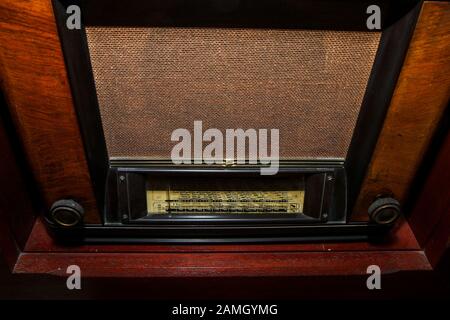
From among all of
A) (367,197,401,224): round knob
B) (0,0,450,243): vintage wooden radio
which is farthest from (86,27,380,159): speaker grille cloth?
(367,197,401,224): round knob

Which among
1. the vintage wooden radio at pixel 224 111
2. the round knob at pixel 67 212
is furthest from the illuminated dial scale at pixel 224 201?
the round knob at pixel 67 212

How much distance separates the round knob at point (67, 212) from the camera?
749mm

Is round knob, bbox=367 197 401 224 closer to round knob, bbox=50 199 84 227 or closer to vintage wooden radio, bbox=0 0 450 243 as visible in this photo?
vintage wooden radio, bbox=0 0 450 243

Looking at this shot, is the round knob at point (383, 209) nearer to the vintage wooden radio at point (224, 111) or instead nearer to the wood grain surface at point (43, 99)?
the vintage wooden radio at point (224, 111)

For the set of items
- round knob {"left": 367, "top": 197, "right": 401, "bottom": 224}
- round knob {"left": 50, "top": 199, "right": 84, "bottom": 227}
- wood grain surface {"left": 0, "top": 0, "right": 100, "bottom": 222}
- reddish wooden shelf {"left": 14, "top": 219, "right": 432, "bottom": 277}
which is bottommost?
reddish wooden shelf {"left": 14, "top": 219, "right": 432, "bottom": 277}

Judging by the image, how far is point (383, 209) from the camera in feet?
2.52

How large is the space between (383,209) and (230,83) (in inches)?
14.1

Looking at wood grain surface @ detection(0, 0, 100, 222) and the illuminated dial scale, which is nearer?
wood grain surface @ detection(0, 0, 100, 222)

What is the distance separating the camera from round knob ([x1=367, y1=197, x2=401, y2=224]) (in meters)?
0.77

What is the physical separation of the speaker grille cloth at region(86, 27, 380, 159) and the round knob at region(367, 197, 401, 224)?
0.36 feet

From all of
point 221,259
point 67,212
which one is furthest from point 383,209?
point 67,212

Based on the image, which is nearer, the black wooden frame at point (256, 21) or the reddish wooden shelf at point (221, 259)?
the black wooden frame at point (256, 21)

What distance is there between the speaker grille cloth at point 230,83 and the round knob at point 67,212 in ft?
0.37

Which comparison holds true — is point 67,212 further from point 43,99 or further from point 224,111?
point 224,111
